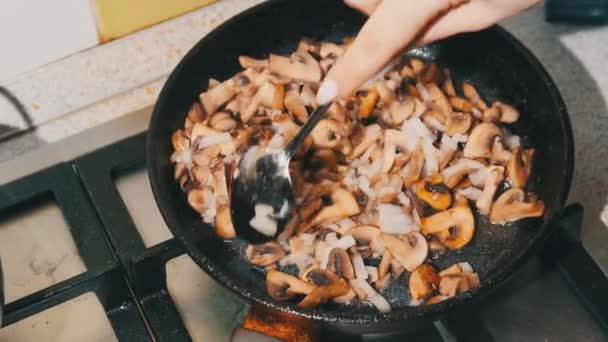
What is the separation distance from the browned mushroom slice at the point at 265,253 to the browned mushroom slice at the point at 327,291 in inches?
2.8

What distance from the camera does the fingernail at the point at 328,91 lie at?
2.59 ft

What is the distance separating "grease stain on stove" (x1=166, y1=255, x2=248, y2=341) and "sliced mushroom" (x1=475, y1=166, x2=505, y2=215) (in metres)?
0.32

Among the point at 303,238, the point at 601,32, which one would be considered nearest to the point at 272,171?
the point at 303,238

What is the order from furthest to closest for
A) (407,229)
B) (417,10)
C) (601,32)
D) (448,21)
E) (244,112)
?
(601,32) → (244,112) → (407,229) → (448,21) → (417,10)

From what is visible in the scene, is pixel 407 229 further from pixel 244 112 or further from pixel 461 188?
pixel 244 112

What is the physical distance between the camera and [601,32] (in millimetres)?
1228

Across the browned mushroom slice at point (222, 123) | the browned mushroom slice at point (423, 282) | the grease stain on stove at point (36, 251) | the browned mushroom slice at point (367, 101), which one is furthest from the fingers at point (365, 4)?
the grease stain on stove at point (36, 251)

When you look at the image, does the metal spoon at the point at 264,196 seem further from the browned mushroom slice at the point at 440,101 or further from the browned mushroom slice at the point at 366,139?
the browned mushroom slice at the point at 440,101

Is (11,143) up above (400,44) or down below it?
below

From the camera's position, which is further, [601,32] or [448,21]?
[601,32]

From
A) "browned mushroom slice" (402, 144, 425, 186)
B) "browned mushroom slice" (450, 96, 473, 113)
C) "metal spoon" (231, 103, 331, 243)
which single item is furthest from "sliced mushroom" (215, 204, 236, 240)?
"browned mushroom slice" (450, 96, 473, 113)

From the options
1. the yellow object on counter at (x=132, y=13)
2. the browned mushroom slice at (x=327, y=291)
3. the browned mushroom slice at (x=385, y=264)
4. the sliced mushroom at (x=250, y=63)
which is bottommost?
the browned mushroom slice at (x=385, y=264)

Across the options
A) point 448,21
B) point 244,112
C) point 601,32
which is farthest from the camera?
point 601,32

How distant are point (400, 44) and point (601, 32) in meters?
0.61
